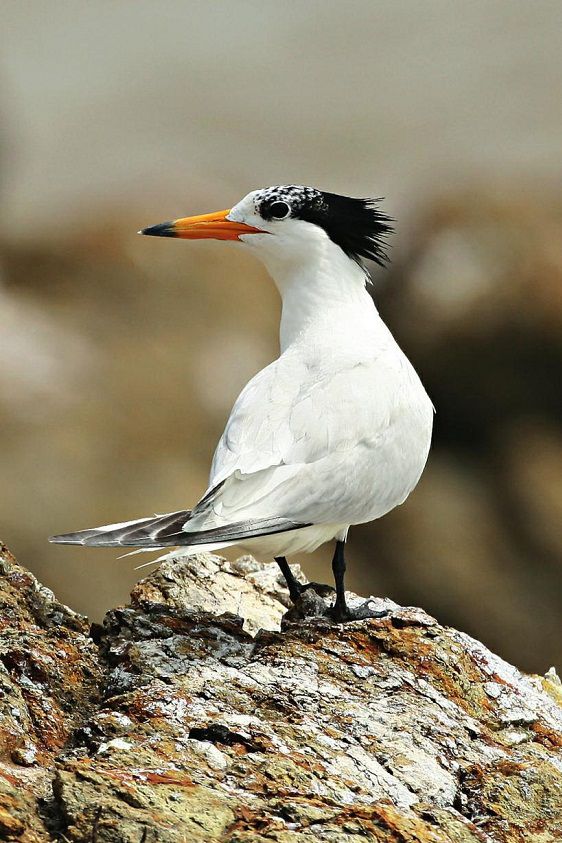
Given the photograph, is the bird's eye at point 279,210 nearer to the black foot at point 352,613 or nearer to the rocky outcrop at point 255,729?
the rocky outcrop at point 255,729

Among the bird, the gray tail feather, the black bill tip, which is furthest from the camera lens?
the black bill tip

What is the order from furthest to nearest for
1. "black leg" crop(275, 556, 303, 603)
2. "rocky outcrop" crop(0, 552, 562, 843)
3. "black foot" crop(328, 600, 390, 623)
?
"black leg" crop(275, 556, 303, 603) < "black foot" crop(328, 600, 390, 623) < "rocky outcrop" crop(0, 552, 562, 843)

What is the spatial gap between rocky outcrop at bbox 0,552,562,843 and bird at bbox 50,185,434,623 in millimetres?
536

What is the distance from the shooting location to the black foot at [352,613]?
6.76m

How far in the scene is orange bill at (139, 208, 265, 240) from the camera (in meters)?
7.81

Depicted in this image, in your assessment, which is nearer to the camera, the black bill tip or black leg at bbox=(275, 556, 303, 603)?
black leg at bbox=(275, 556, 303, 603)

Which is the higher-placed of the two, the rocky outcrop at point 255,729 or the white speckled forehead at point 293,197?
the white speckled forehead at point 293,197

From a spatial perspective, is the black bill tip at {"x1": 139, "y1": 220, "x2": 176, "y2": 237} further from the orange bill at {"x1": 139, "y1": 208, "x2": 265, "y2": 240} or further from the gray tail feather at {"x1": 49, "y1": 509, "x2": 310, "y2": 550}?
the gray tail feather at {"x1": 49, "y1": 509, "x2": 310, "y2": 550}

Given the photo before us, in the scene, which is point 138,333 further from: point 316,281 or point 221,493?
point 221,493

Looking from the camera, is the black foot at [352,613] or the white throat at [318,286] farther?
the white throat at [318,286]

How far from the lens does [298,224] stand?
7.72 m

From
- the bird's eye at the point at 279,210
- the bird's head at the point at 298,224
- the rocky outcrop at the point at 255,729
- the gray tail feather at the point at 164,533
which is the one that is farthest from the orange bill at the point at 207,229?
the gray tail feather at the point at 164,533

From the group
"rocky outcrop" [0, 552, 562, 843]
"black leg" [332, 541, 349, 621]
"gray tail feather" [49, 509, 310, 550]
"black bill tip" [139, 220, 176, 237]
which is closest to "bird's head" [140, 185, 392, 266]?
"black bill tip" [139, 220, 176, 237]

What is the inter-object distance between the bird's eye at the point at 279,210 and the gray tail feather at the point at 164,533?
7.85ft
